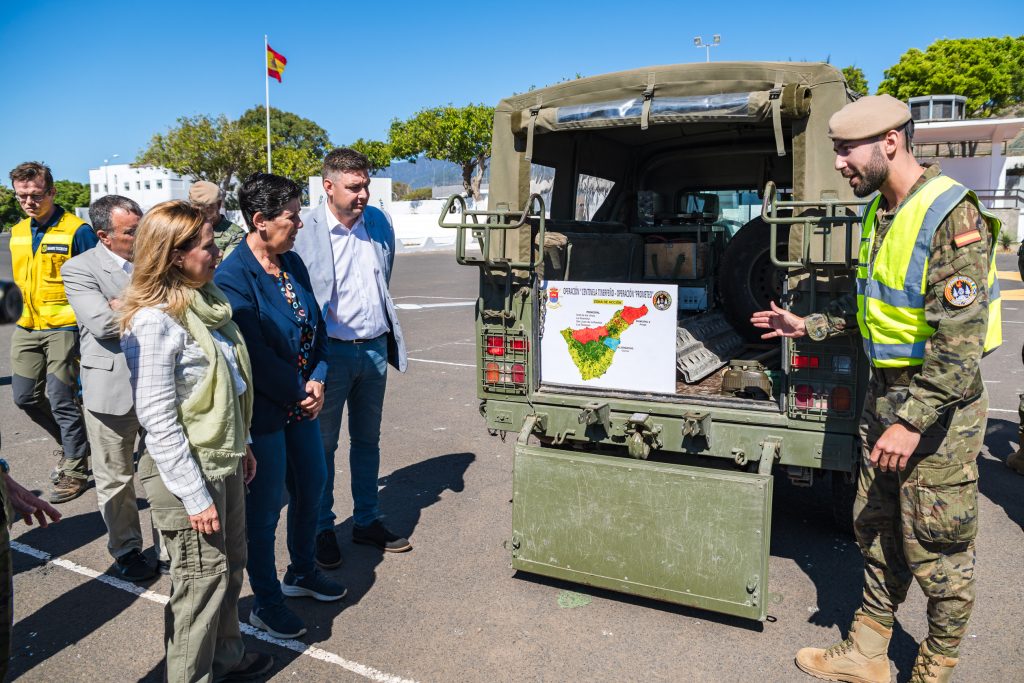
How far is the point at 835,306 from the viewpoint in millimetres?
3502

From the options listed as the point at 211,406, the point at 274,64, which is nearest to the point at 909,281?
the point at 211,406

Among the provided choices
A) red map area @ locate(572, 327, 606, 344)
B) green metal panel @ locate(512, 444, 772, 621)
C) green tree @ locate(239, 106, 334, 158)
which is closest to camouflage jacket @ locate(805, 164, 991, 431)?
green metal panel @ locate(512, 444, 772, 621)

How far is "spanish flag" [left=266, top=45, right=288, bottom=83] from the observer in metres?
37.1

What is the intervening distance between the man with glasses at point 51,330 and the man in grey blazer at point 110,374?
1276 millimetres

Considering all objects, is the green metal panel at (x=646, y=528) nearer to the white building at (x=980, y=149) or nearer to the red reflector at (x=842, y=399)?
the red reflector at (x=842, y=399)

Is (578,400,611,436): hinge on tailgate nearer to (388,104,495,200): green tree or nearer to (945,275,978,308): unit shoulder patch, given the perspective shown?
(945,275,978,308): unit shoulder patch

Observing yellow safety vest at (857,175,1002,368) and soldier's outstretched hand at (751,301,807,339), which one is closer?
yellow safety vest at (857,175,1002,368)

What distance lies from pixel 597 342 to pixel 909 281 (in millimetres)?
1743

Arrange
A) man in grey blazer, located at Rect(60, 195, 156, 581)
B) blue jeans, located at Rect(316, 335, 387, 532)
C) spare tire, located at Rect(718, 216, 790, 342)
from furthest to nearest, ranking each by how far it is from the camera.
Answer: spare tire, located at Rect(718, 216, 790, 342)
blue jeans, located at Rect(316, 335, 387, 532)
man in grey blazer, located at Rect(60, 195, 156, 581)

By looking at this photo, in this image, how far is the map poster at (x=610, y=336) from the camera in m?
4.09

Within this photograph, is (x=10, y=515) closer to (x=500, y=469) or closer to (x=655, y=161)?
(x=500, y=469)

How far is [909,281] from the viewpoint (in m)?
2.84

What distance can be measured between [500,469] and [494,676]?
2.69 m

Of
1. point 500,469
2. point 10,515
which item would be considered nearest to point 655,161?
point 500,469
